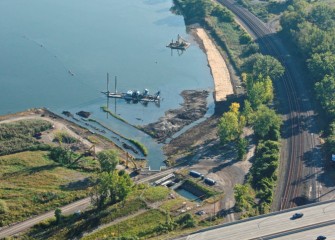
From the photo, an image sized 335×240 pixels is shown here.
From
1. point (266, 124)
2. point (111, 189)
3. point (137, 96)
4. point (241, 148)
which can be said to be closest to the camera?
point (111, 189)

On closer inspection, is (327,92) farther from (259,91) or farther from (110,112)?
(110,112)

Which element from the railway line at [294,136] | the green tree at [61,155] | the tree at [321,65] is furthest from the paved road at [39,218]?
the tree at [321,65]

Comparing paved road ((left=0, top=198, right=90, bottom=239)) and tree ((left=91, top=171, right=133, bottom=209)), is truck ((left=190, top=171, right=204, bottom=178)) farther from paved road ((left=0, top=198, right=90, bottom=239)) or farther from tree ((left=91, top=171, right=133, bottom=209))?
paved road ((left=0, top=198, right=90, bottom=239))

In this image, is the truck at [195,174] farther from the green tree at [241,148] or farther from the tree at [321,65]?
the tree at [321,65]

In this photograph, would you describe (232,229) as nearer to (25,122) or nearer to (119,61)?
(25,122)

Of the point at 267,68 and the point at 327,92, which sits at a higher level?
the point at 267,68

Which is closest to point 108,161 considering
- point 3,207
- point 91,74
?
point 3,207
